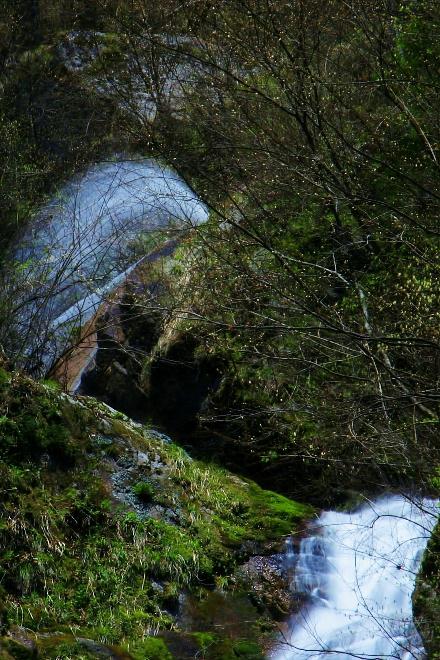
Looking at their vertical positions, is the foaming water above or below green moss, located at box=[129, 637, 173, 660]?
above

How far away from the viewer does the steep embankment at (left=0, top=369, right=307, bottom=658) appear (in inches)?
314

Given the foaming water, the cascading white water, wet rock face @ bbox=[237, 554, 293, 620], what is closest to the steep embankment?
wet rock face @ bbox=[237, 554, 293, 620]

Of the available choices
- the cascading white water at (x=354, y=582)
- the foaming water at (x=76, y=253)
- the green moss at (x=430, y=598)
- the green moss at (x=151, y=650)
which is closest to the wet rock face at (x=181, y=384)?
the foaming water at (x=76, y=253)

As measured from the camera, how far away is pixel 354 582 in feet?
30.5

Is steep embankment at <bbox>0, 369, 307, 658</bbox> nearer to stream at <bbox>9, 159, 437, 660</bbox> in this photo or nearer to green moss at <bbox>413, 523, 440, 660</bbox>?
stream at <bbox>9, 159, 437, 660</bbox>

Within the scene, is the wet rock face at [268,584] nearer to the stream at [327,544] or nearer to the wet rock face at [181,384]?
the stream at [327,544]

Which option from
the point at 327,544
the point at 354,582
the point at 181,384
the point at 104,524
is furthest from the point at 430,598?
the point at 181,384

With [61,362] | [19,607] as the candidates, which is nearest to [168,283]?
[61,362]

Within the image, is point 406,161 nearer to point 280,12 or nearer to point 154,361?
point 280,12

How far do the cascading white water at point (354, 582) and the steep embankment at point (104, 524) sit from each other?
52cm

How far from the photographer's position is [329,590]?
9484 millimetres

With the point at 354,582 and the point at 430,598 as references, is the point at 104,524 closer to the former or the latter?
the point at 354,582

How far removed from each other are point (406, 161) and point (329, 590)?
5.01 meters

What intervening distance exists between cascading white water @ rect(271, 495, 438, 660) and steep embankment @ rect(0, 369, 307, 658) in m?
0.52
